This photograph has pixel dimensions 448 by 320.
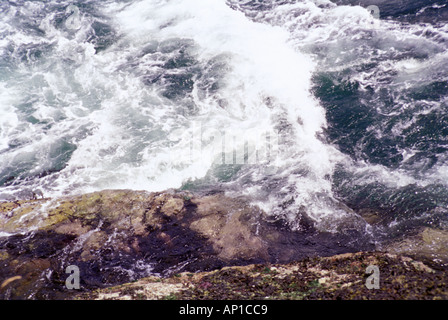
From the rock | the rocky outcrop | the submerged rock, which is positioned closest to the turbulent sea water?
the rock

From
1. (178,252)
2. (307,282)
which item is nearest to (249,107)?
(178,252)

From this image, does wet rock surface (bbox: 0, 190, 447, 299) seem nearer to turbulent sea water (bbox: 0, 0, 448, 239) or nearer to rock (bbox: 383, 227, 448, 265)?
rock (bbox: 383, 227, 448, 265)

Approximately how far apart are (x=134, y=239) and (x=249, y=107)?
441 inches

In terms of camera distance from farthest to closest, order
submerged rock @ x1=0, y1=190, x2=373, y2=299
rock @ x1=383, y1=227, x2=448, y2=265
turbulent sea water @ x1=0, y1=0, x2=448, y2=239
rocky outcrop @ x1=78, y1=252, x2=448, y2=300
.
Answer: turbulent sea water @ x1=0, y1=0, x2=448, y2=239, submerged rock @ x1=0, y1=190, x2=373, y2=299, rock @ x1=383, y1=227, x2=448, y2=265, rocky outcrop @ x1=78, y1=252, x2=448, y2=300

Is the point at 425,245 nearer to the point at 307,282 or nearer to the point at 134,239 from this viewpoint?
the point at 307,282

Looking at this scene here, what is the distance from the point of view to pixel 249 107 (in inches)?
794

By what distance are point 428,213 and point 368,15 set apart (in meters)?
17.8

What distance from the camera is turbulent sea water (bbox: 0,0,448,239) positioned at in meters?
15.0

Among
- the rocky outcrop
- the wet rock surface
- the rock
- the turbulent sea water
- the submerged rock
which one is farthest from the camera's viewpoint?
the turbulent sea water

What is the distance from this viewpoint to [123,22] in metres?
28.7

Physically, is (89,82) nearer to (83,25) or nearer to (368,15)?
(83,25)

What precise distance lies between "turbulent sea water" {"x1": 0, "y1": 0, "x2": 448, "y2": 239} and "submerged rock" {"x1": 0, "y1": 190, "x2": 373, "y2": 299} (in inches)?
51.0

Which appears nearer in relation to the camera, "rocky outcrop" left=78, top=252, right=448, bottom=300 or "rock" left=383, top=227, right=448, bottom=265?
"rocky outcrop" left=78, top=252, right=448, bottom=300

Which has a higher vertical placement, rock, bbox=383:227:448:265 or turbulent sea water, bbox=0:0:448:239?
turbulent sea water, bbox=0:0:448:239
